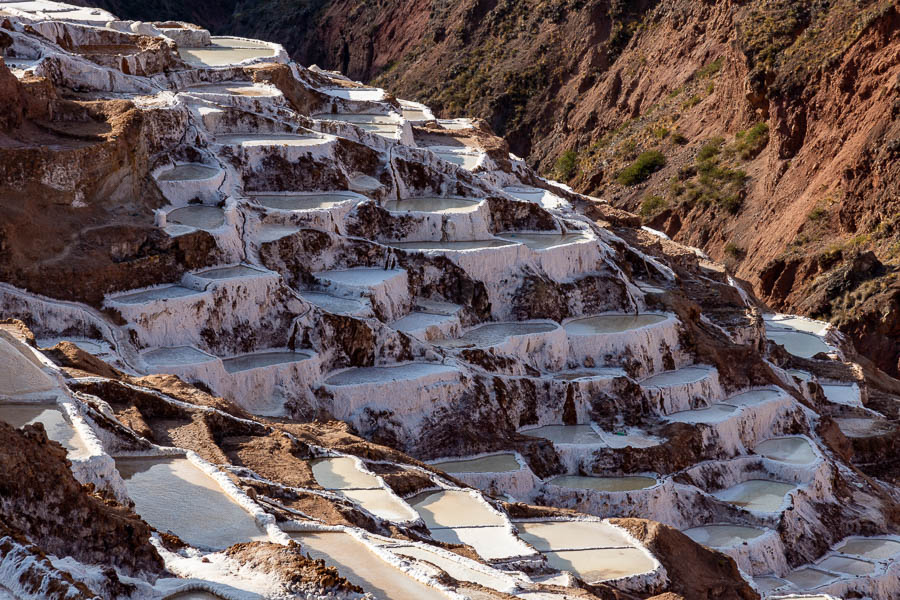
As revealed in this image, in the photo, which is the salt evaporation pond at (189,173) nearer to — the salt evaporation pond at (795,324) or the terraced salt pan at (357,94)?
the terraced salt pan at (357,94)

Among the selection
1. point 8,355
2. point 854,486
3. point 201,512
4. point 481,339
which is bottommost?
point 854,486

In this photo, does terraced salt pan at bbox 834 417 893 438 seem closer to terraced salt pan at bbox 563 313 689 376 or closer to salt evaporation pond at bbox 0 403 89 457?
terraced salt pan at bbox 563 313 689 376

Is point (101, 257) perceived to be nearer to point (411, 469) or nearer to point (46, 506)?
point (411, 469)

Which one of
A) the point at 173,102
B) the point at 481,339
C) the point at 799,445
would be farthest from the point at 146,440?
the point at 799,445

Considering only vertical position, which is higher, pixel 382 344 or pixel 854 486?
pixel 382 344

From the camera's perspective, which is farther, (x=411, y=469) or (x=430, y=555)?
(x=411, y=469)

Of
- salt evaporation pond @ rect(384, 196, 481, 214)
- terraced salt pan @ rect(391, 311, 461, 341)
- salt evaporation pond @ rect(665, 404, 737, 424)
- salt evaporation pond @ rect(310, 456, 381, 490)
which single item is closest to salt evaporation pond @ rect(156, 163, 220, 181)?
salt evaporation pond @ rect(384, 196, 481, 214)

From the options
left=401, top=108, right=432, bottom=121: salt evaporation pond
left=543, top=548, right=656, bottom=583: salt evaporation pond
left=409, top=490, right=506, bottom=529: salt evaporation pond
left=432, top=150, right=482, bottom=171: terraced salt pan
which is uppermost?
left=432, top=150, right=482, bottom=171: terraced salt pan
